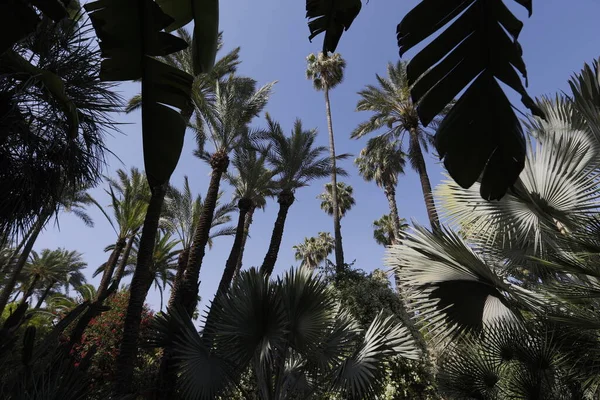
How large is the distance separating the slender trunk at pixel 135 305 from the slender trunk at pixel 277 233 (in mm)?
4878

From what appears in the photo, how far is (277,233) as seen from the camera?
14.6 meters

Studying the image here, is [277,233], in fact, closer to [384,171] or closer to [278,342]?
[278,342]

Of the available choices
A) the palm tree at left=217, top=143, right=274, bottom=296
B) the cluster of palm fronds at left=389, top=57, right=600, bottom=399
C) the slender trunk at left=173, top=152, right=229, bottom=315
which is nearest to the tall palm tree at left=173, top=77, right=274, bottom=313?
the slender trunk at left=173, top=152, right=229, bottom=315

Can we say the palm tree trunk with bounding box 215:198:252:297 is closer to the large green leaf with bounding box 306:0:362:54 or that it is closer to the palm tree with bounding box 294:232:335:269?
the large green leaf with bounding box 306:0:362:54

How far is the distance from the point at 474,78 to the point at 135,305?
999cm

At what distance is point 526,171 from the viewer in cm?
553

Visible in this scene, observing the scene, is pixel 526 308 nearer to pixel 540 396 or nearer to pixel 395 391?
pixel 540 396

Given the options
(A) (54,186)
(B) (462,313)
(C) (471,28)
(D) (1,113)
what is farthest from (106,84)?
(B) (462,313)

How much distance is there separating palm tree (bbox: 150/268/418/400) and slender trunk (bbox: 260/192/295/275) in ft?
21.5

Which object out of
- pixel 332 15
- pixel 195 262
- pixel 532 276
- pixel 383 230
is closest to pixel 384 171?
pixel 383 230

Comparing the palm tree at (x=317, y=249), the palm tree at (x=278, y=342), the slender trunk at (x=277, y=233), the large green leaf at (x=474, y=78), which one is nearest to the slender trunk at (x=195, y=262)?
the slender trunk at (x=277, y=233)

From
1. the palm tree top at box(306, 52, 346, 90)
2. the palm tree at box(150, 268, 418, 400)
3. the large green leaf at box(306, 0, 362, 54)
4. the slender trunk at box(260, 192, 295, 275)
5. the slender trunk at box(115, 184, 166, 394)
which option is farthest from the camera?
the palm tree top at box(306, 52, 346, 90)

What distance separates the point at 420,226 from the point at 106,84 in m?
5.92

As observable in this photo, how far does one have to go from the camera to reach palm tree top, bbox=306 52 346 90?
2452cm
